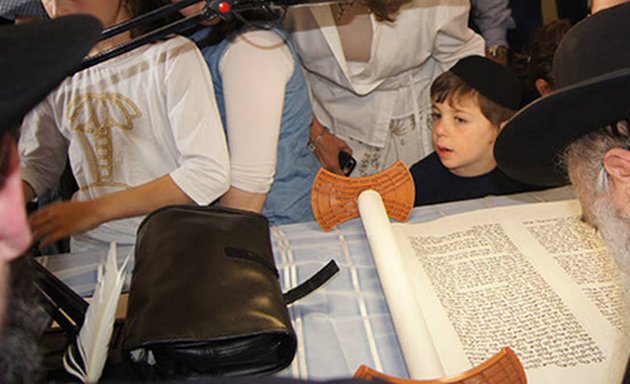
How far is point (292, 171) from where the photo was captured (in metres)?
1.56

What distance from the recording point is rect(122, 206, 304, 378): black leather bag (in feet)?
3.04

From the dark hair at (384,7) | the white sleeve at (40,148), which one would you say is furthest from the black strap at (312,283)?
the white sleeve at (40,148)

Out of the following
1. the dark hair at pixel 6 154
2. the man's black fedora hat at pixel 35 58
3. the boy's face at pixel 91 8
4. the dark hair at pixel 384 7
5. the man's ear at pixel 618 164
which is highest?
the man's black fedora hat at pixel 35 58

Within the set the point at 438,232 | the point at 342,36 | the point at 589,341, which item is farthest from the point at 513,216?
the point at 342,36

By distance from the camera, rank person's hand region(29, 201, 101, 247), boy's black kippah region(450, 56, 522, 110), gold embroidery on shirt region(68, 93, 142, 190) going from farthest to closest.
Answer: boy's black kippah region(450, 56, 522, 110) → gold embroidery on shirt region(68, 93, 142, 190) → person's hand region(29, 201, 101, 247)

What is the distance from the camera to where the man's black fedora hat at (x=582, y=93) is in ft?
2.42

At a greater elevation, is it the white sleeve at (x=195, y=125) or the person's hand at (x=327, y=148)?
the white sleeve at (x=195, y=125)

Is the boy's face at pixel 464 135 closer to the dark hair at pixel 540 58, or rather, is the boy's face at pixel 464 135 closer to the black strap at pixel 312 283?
the dark hair at pixel 540 58

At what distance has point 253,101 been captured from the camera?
137 cm

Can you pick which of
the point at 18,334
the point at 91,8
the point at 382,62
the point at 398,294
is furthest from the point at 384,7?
the point at 18,334

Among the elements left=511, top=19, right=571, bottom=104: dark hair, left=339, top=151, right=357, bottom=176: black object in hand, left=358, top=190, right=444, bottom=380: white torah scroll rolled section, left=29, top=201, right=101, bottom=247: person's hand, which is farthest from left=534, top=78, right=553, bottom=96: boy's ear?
left=29, top=201, right=101, bottom=247: person's hand

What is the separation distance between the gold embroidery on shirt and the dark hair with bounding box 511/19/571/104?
110 centimetres

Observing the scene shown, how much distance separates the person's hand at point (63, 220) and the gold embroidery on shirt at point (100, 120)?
135mm

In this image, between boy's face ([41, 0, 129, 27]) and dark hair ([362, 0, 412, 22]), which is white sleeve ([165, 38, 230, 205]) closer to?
boy's face ([41, 0, 129, 27])
